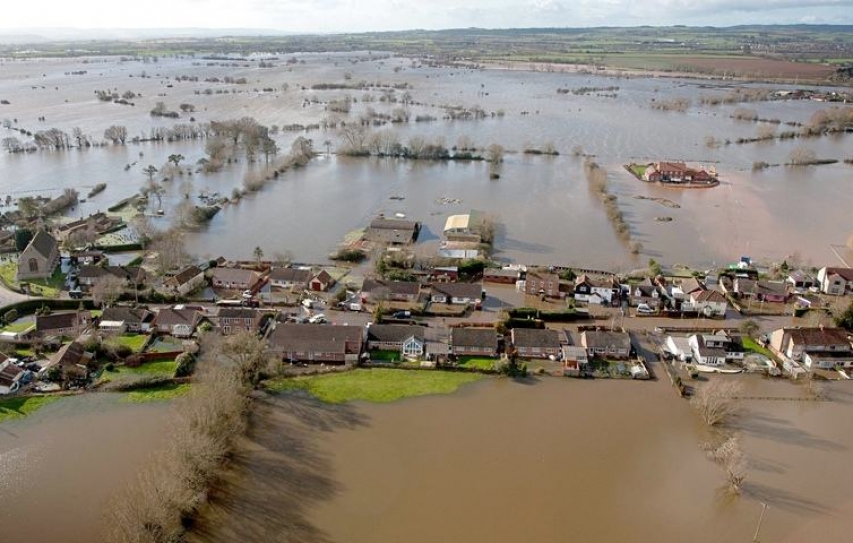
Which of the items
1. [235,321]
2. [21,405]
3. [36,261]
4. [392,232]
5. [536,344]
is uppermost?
[392,232]

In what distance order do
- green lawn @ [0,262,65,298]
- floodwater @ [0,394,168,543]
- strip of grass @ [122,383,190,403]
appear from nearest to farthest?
floodwater @ [0,394,168,543], strip of grass @ [122,383,190,403], green lawn @ [0,262,65,298]

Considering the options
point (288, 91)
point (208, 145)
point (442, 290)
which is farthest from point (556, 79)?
point (442, 290)

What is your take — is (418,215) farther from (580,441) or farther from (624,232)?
(580,441)

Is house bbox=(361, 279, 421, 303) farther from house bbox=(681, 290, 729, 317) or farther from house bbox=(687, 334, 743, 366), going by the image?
house bbox=(681, 290, 729, 317)

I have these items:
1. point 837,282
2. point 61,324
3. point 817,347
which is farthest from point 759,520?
point 61,324

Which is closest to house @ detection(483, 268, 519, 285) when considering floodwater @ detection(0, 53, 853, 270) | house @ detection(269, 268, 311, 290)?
floodwater @ detection(0, 53, 853, 270)

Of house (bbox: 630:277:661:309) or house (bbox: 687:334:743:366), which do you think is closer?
house (bbox: 687:334:743:366)

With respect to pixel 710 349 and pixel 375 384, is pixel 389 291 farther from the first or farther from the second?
pixel 710 349
